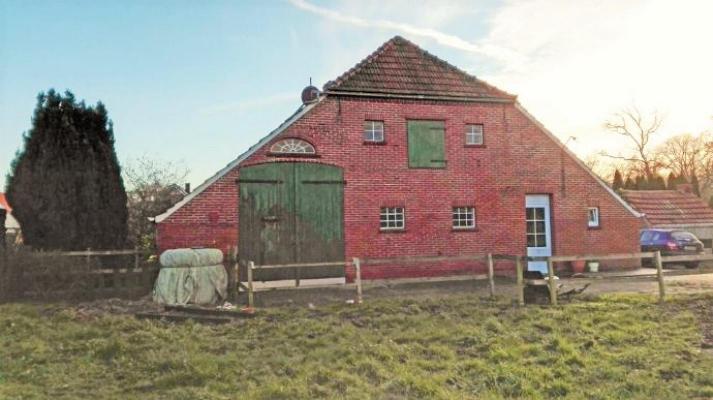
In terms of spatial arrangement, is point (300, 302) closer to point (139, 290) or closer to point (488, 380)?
point (139, 290)

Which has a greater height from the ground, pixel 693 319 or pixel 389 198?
pixel 389 198

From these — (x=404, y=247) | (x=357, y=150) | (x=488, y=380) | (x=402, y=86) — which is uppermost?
(x=402, y=86)

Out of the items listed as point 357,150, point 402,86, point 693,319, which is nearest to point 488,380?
point 693,319

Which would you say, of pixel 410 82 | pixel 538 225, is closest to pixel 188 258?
pixel 410 82

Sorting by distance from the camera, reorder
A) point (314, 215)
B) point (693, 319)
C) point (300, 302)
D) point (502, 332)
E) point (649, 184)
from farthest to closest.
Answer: point (649, 184)
point (314, 215)
point (300, 302)
point (693, 319)
point (502, 332)

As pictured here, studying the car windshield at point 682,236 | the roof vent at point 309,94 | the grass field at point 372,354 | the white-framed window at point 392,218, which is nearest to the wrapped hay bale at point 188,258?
the grass field at point 372,354

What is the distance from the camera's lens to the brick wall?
15.0 m

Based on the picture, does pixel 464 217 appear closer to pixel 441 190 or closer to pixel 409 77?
pixel 441 190

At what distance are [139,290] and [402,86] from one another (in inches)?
366

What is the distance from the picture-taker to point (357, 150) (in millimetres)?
15758

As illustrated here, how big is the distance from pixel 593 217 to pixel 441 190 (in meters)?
5.53

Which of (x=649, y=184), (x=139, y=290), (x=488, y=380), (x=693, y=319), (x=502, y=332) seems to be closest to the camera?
(x=488, y=380)

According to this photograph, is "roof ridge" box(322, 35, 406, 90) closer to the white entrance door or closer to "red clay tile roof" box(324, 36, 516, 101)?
"red clay tile roof" box(324, 36, 516, 101)

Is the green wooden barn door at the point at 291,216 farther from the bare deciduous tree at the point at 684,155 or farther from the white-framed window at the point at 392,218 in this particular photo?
the bare deciduous tree at the point at 684,155
